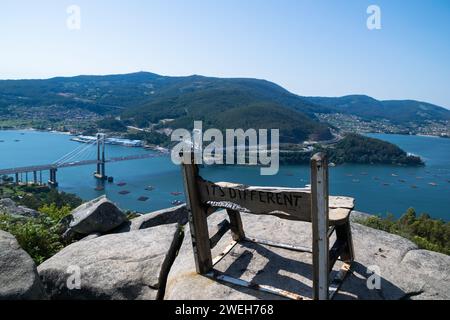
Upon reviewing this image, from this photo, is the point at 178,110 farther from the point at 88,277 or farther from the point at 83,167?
the point at 88,277

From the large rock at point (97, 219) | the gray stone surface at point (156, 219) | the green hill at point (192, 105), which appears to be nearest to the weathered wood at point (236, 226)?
the gray stone surface at point (156, 219)

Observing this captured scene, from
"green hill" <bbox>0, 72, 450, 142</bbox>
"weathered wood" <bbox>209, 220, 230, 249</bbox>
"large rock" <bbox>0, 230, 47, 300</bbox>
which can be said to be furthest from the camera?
"green hill" <bbox>0, 72, 450, 142</bbox>

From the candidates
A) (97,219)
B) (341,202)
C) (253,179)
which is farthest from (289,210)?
(253,179)

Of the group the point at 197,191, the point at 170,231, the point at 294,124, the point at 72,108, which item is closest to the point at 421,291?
the point at 197,191

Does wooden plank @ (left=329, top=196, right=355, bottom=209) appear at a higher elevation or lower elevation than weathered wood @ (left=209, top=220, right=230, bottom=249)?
higher

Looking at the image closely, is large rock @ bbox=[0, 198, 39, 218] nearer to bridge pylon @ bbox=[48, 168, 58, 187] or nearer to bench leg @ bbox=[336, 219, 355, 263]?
bench leg @ bbox=[336, 219, 355, 263]

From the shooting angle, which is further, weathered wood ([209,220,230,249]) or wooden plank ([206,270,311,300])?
weathered wood ([209,220,230,249])

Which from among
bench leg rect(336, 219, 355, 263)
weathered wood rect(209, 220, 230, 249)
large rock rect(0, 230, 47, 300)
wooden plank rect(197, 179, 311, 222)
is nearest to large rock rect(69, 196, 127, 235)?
large rock rect(0, 230, 47, 300)
